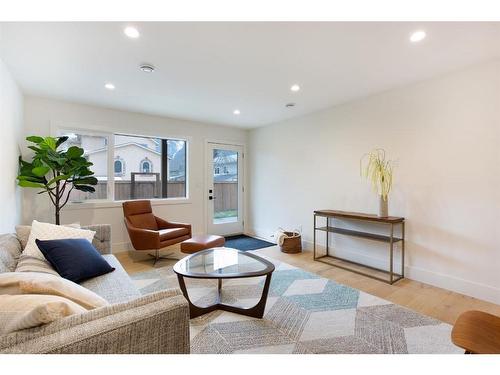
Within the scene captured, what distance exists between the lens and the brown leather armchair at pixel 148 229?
3432 mm

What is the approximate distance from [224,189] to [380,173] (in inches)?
127

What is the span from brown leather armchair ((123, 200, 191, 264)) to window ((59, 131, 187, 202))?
0.51 m

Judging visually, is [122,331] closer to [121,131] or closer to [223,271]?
[223,271]

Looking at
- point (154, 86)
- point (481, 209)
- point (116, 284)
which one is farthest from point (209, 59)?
point (481, 209)

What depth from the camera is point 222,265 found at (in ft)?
7.67

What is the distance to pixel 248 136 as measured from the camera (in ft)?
18.7

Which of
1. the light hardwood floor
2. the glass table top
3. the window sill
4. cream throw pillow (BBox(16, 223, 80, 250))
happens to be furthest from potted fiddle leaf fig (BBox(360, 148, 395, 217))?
cream throw pillow (BBox(16, 223, 80, 250))

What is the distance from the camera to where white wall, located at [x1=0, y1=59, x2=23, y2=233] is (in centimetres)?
246

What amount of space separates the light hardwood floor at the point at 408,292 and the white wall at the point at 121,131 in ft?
3.18

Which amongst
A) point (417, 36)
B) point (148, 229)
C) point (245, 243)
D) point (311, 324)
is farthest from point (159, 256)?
point (417, 36)

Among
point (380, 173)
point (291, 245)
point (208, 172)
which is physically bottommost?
point (291, 245)

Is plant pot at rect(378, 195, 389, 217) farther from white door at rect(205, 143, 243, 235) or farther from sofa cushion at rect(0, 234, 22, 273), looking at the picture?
sofa cushion at rect(0, 234, 22, 273)

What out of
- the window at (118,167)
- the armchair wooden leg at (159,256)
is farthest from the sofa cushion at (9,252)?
the window at (118,167)
